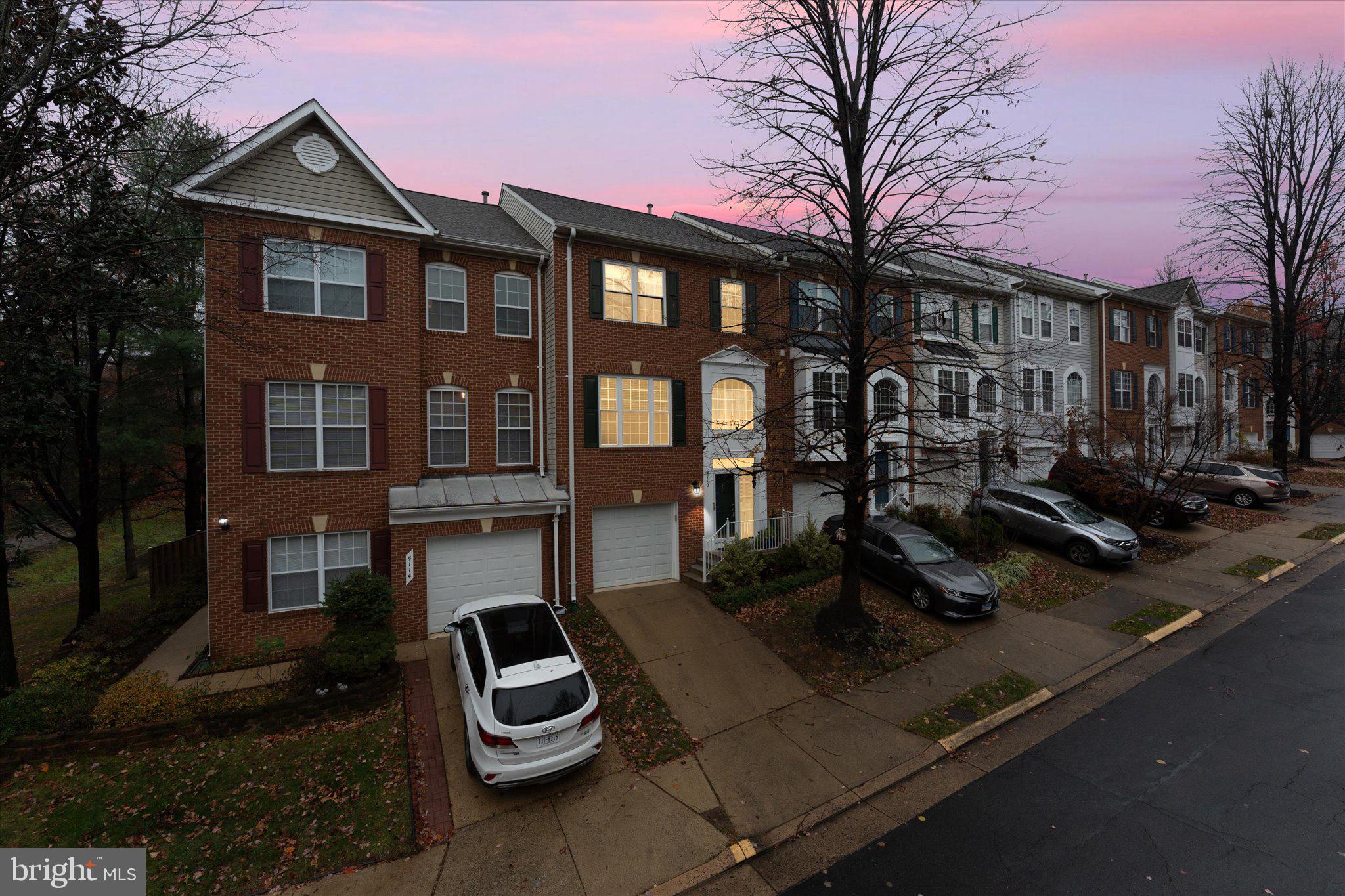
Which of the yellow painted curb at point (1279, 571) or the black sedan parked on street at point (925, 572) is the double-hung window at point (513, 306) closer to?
the black sedan parked on street at point (925, 572)

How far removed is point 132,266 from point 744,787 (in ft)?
41.2

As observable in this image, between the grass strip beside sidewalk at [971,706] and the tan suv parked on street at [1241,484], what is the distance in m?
17.8

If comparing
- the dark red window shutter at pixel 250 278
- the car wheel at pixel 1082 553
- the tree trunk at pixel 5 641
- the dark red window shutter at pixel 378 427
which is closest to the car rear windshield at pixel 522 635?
the dark red window shutter at pixel 378 427

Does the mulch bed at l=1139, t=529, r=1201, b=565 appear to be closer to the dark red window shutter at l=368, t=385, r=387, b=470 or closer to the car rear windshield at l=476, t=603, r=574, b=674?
the car rear windshield at l=476, t=603, r=574, b=674

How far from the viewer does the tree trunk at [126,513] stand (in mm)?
15672

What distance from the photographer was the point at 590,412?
13.4m

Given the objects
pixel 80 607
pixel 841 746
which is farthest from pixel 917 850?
pixel 80 607

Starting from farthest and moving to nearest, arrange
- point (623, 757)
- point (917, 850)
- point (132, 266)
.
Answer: point (132, 266)
point (623, 757)
point (917, 850)

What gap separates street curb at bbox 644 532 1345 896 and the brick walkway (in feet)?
9.70

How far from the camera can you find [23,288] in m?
6.92

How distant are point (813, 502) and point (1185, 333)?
30572 millimetres

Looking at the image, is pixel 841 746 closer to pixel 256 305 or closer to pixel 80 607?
pixel 256 305

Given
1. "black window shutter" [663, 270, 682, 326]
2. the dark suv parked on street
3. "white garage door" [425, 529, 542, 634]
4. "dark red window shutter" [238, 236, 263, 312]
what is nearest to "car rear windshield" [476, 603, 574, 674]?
"white garage door" [425, 529, 542, 634]

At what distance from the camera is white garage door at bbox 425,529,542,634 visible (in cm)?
1190
